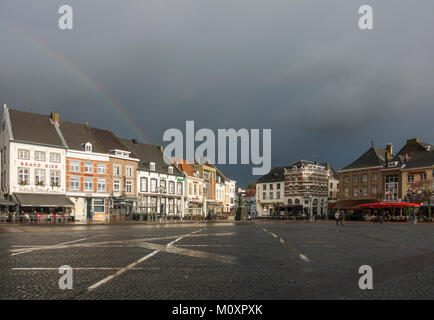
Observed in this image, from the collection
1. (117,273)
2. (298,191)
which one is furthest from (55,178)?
(298,191)

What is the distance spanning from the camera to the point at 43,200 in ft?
145

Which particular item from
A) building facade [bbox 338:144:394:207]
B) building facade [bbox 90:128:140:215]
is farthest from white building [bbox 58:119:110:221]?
building facade [bbox 338:144:394:207]

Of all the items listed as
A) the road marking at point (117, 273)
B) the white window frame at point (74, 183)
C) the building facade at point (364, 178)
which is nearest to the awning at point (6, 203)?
the white window frame at point (74, 183)

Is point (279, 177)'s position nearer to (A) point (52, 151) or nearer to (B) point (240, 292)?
(A) point (52, 151)

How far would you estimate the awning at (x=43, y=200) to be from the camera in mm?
42447

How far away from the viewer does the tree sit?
180 feet

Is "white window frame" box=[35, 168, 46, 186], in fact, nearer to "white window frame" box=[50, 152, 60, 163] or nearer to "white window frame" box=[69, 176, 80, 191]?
"white window frame" box=[50, 152, 60, 163]

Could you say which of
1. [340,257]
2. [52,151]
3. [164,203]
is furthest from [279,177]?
[340,257]

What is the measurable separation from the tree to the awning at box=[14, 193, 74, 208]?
4667cm

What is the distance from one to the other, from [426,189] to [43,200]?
163ft

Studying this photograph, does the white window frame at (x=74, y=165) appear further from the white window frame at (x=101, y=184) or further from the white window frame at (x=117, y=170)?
the white window frame at (x=117, y=170)

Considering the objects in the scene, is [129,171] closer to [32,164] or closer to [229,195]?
[32,164]

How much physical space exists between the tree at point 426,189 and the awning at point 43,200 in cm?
4667
